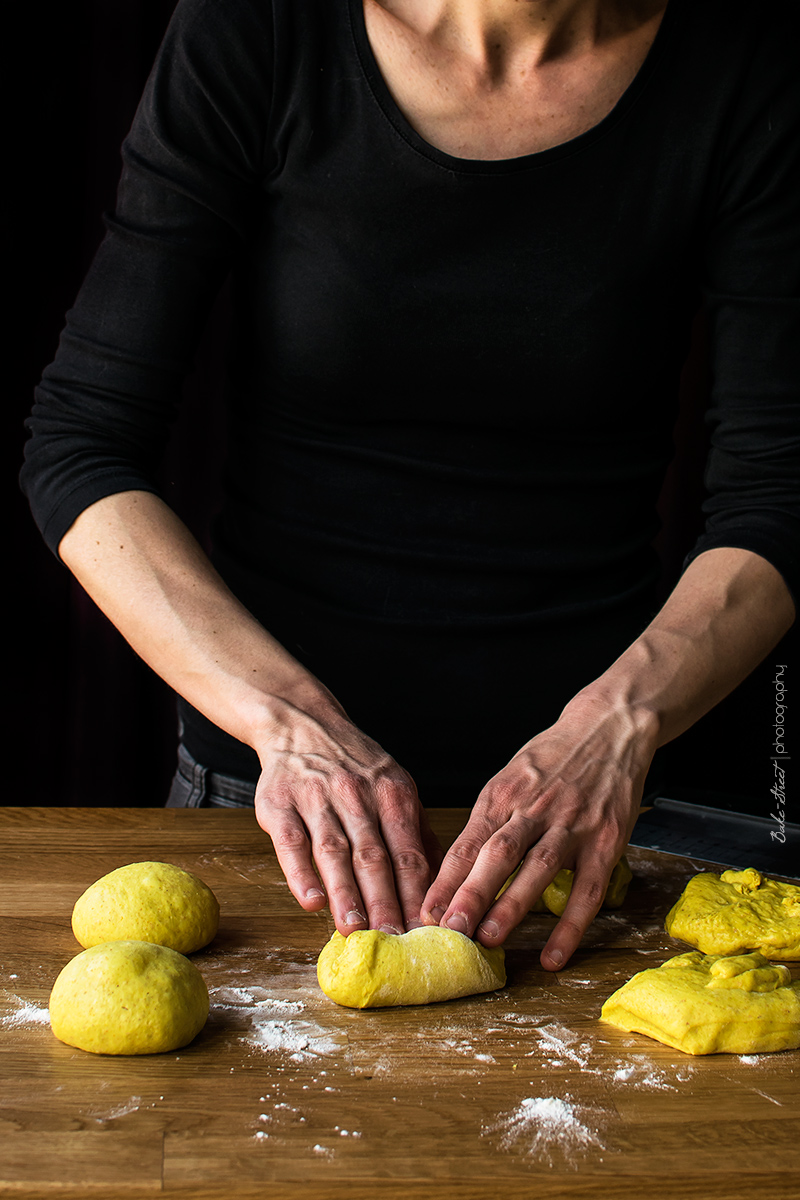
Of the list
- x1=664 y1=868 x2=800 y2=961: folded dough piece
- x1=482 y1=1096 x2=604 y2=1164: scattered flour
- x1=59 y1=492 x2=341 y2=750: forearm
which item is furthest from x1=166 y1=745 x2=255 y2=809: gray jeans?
x1=482 y1=1096 x2=604 y2=1164: scattered flour

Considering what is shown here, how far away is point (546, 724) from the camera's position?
1.53 metres

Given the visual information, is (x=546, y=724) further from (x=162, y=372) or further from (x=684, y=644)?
(x=162, y=372)

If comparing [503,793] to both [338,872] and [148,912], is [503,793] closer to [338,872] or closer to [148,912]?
[338,872]

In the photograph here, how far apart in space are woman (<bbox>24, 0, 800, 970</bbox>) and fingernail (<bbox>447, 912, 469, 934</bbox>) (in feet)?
0.37

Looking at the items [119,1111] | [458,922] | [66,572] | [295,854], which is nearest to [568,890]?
[458,922]

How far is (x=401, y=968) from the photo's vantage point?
981mm

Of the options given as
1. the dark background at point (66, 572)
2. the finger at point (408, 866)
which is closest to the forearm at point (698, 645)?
the finger at point (408, 866)

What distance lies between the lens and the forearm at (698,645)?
4.00 ft

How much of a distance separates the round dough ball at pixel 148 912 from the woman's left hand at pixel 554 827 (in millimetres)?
218

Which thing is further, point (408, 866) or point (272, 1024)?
point (408, 866)

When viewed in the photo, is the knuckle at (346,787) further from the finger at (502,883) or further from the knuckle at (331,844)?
the finger at (502,883)

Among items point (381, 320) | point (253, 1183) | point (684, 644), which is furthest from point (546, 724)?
point (253, 1183)

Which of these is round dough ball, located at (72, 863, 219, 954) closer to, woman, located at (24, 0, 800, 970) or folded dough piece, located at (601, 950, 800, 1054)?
woman, located at (24, 0, 800, 970)

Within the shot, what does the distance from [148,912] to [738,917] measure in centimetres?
59
